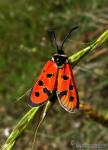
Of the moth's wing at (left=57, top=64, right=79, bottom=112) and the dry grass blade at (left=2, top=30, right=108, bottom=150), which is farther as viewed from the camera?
the moth's wing at (left=57, top=64, right=79, bottom=112)

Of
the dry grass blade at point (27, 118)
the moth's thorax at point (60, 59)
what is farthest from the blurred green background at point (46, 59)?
the dry grass blade at point (27, 118)

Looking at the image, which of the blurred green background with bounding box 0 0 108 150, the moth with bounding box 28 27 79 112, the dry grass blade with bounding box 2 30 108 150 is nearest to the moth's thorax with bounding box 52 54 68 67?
the moth with bounding box 28 27 79 112

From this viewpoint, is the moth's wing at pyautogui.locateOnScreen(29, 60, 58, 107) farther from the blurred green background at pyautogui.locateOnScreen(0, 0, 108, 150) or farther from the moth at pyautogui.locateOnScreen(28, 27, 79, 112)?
the blurred green background at pyautogui.locateOnScreen(0, 0, 108, 150)

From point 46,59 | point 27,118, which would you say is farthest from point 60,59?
point 46,59

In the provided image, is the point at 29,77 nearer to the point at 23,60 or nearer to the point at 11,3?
the point at 23,60

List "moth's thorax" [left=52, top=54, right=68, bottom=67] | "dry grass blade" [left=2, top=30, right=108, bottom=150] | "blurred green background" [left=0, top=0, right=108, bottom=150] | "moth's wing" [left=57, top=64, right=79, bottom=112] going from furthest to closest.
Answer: "blurred green background" [left=0, top=0, right=108, bottom=150]
"moth's thorax" [left=52, top=54, right=68, bottom=67]
"moth's wing" [left=57, top=64, right=79, bottom=112]
"dry grass blade" [left=2, top=30, right=108, bottom=150]

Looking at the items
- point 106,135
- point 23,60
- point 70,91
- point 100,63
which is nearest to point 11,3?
point 23,60

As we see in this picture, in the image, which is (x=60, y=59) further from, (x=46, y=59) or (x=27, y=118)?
(x=46, y=59)
